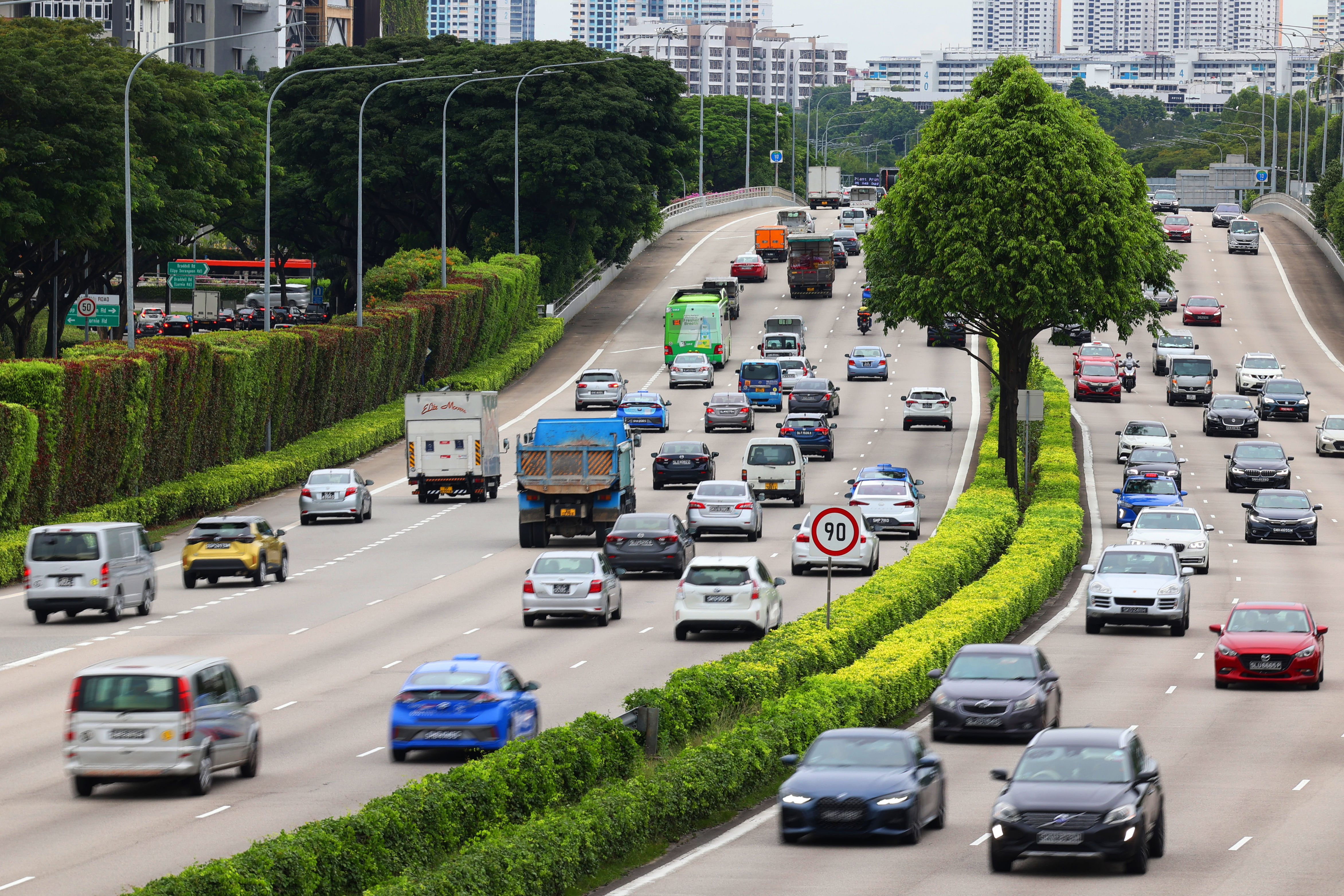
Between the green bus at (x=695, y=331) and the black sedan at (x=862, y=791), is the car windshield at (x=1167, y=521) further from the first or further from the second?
the green bus at (x=695, y=331)

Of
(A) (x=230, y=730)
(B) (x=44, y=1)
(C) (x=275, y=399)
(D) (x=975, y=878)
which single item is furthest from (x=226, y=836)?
(B) (x=44, y=1)

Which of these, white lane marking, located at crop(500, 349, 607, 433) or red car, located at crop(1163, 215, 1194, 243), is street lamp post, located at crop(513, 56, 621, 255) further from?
red car, located at crop(1163, 215, 1194, 243)

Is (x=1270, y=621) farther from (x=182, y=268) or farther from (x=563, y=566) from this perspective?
(x=182, y=268)

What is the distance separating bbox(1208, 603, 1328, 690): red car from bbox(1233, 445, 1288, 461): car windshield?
2757 cm

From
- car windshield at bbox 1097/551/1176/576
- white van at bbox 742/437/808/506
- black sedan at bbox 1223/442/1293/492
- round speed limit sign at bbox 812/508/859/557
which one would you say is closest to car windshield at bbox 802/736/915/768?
round speed limit sign at bbox 812/508/859/557

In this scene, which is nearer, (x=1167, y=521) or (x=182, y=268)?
(x=1167, y=521)

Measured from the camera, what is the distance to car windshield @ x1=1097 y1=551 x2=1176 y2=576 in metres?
37.1

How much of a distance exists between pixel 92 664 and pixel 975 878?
1806 centimetres

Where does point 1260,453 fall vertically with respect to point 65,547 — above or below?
below

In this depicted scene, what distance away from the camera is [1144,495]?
52.5m

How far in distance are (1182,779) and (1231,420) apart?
47.4 m

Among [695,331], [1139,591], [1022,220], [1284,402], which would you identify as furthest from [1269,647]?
[695,331]

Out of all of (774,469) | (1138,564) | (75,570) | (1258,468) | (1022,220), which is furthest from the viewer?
(1258,468)

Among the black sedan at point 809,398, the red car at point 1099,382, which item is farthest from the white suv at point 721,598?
the red car at point 1099,382
